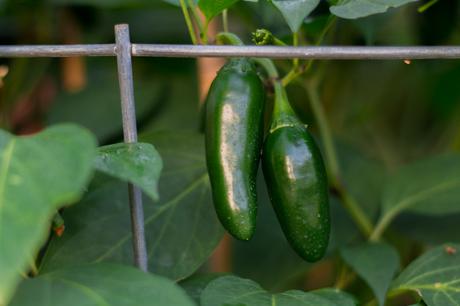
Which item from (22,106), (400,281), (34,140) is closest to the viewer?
(34,140)

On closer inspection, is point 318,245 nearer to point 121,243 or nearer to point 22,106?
point 121,243

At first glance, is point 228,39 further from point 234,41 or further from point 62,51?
point 62,51

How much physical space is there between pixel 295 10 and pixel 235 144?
0.11 m

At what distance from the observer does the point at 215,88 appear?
58 cm

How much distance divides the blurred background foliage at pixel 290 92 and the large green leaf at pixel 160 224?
0.56 feet

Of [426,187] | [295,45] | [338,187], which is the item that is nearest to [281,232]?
[338,187]

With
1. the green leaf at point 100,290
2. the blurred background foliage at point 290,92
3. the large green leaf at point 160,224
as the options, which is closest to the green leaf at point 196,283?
the large green leaf at point 160,224

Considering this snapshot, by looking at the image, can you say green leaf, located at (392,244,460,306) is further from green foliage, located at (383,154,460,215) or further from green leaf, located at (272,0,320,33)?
green leaf, located at (272,0,320,33)

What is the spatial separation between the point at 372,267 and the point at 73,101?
539 millimetres

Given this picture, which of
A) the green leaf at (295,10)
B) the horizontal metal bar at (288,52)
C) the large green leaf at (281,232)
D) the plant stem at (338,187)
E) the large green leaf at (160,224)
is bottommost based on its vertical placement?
the large green leaf at (281,232)

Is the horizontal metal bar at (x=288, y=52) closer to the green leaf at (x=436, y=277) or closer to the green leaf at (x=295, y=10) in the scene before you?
the green leaf at (x=295, y=10)

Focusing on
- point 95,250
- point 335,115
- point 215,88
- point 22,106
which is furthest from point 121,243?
point 335,115

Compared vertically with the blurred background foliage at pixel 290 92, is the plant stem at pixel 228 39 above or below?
above

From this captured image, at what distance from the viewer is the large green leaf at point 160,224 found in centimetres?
64
